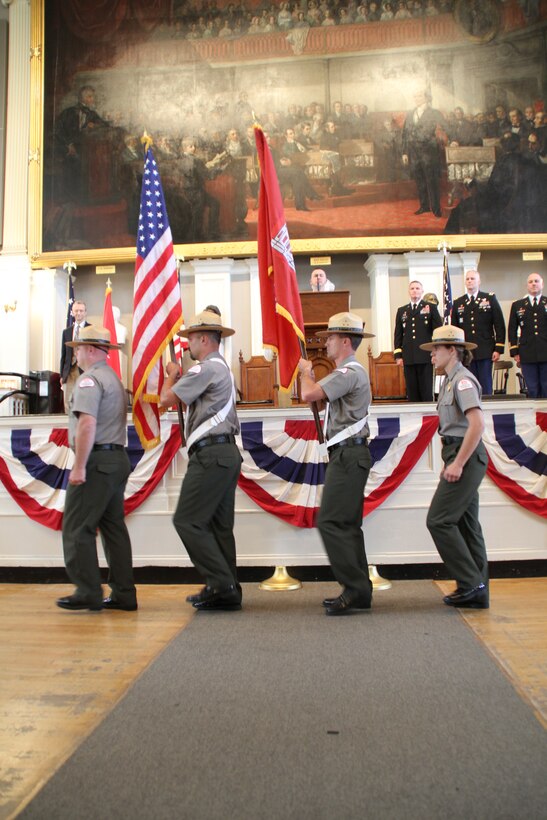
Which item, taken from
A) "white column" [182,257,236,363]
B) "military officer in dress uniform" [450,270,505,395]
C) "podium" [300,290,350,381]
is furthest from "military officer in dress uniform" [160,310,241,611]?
"white column" [182,257,236,363]

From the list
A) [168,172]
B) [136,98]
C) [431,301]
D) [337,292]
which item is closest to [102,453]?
[431,301]

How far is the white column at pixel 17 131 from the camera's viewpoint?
37.6 feet

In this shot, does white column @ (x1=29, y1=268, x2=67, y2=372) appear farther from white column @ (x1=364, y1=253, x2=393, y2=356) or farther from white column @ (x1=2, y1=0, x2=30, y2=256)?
white column @ (x1=364, y1=253, x2=393, y2=356)

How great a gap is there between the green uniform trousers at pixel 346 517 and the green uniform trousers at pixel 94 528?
4.03 ft

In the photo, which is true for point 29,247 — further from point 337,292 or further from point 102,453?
point 102,453

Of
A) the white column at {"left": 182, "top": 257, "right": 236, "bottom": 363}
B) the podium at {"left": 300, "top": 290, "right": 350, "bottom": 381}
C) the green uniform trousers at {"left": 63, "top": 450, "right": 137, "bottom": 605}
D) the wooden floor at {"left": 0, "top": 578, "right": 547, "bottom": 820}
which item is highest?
the white column at {"left": 182, "top": 257, "right": 236, "bottom": 363}

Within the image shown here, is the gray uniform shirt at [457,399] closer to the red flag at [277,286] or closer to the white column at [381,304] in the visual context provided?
the red flag at [277,286]

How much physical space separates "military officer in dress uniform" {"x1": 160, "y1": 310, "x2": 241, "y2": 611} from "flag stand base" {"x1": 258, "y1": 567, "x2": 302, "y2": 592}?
64 cm

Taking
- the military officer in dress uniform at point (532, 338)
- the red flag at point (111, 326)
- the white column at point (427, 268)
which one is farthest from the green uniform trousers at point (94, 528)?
the white column at point (427, 268)

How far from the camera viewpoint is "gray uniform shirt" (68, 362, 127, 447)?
4164mm

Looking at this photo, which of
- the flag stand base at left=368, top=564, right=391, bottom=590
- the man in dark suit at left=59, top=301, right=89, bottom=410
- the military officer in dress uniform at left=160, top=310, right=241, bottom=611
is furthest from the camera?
the man in dark suit at left=59, top=301, right=89, bottom=410

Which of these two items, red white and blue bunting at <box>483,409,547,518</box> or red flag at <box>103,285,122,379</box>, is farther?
red flag at <box>103,285,122,379</box>

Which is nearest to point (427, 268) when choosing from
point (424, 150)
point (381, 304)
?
point (381, 304)

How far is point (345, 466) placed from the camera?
4.09 meters
